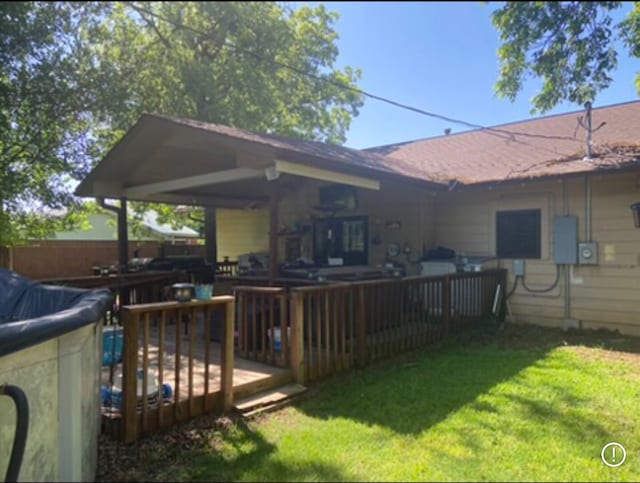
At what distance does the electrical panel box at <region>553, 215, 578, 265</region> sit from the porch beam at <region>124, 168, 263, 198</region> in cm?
504

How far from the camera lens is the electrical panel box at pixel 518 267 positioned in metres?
7.62

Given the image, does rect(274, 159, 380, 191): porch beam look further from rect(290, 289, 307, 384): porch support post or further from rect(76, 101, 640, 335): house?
rect(290, 289, 307, 384): porch support post

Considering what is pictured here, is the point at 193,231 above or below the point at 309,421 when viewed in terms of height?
above

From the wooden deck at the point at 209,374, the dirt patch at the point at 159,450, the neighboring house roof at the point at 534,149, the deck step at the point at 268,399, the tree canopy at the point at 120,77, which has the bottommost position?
the dirt patch at the point at 159,450

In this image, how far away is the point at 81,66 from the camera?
33.0 feet

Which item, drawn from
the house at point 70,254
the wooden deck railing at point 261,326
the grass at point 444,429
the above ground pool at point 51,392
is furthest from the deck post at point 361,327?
the house at point 70,254

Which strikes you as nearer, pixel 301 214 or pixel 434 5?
Result: pixel 434 5

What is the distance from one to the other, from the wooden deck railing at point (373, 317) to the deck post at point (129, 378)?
5.17 ft

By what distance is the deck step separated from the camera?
3.74 metres

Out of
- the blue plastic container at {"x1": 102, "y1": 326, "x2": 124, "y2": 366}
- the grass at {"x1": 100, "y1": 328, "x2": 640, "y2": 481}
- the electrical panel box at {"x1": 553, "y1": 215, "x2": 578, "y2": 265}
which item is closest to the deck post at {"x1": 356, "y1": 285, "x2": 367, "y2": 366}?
the grass at {"x1": 100, "y1": 328, "x2": 640, "y2": 481}

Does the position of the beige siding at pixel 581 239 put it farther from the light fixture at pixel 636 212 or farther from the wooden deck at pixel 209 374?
the wooden deck at pixel 209 374

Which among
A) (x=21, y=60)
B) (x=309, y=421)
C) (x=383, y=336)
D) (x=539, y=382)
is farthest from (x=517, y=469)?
(x=21, y=60)

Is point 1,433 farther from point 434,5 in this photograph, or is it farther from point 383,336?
point 434,5

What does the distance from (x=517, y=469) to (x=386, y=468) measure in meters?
0.84
